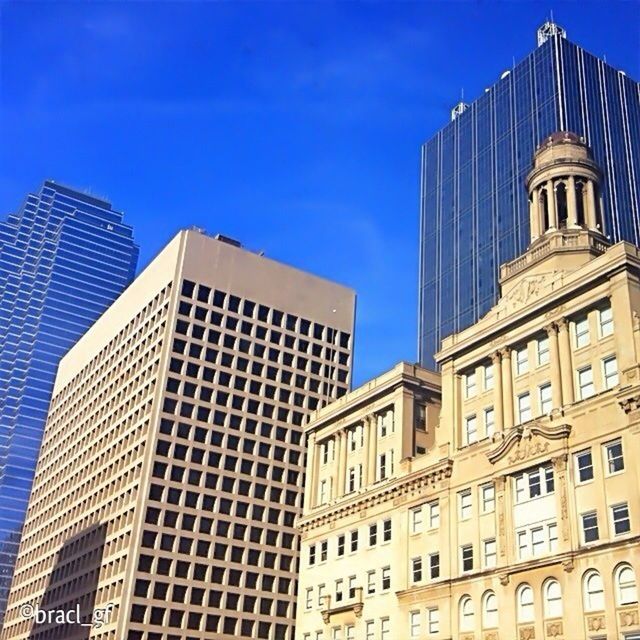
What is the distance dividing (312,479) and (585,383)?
37.4 m

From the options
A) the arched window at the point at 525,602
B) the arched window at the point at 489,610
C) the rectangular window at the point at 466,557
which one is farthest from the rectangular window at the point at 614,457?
the rectangular window at the point at 466,557

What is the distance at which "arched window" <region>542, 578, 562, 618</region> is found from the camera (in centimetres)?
6322

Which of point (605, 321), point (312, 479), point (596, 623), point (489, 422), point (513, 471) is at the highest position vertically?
point (605, 321)

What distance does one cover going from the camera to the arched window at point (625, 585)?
58.4 metres

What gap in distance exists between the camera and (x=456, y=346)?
81.2 meters

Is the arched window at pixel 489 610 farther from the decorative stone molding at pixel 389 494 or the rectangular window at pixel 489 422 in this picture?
the rectangular window at pixel 489 422

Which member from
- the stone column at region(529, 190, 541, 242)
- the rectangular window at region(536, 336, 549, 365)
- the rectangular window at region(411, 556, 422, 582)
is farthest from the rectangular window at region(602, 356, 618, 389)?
the rectangular window at region(411, 556, 422, 582)

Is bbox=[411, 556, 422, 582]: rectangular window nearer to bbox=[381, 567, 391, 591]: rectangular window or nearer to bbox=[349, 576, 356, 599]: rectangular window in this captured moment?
bbox=[381, 567, 391, 591]: rectangular window

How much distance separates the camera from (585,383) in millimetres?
68188

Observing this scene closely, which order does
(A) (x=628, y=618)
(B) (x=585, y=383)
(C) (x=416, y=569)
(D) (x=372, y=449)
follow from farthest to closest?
(D) (x=372, y=449), (C) (x=416, y=569), (B) (x=585, y=383), (A) (x=628, y=618)

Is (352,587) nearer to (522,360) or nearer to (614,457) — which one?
(522,360)

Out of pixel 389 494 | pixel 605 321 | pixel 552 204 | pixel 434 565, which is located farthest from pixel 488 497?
pixel 552 204

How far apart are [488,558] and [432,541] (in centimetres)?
693

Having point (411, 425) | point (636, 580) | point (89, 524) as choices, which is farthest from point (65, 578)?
point (636, 580)
